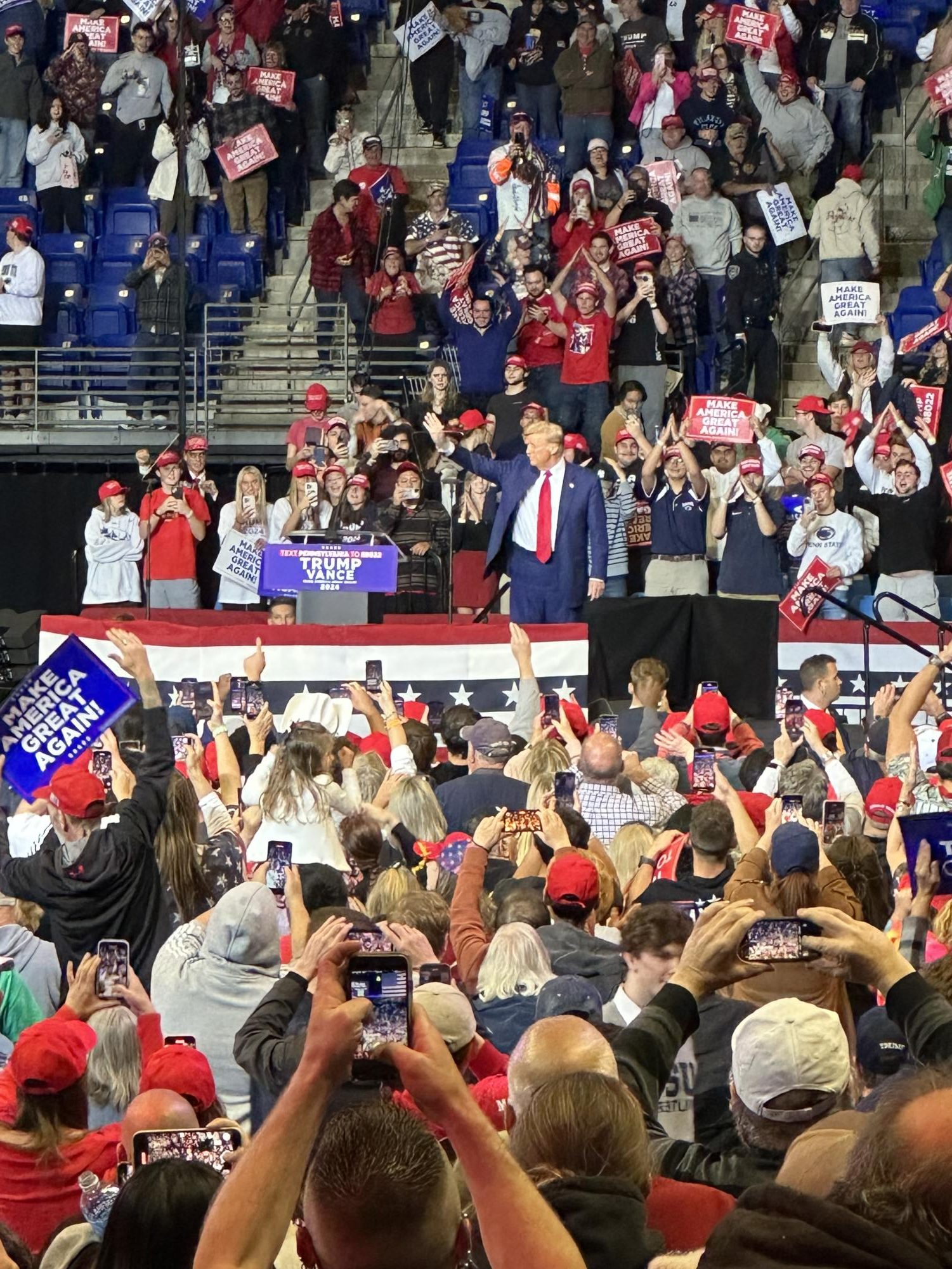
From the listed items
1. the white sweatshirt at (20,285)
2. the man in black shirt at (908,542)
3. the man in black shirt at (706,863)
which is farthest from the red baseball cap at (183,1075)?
the white sweatshirt at (20,285)

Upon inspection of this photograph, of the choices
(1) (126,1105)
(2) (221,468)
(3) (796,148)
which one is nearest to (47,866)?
(1) (126,1105)

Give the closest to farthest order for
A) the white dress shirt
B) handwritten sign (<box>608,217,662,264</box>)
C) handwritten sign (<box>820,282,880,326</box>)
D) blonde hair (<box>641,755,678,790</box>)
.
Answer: blonde hair (<box>641,755,678,790</box>) < the white dress shirt < handwritten sign (<box>820,282,880,326</box>) < handwritten sign (<box>608,217,662,264</box>)

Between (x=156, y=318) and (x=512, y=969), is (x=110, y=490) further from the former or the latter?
(x=512, y=969)

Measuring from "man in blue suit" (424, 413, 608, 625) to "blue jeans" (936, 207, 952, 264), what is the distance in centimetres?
572

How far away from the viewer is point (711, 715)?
11.1 m

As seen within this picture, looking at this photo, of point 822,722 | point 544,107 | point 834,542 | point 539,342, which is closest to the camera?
point 822,722

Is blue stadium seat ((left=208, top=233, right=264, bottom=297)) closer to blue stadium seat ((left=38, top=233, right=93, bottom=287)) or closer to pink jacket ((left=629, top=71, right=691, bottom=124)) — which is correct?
blue stadium seat ((left=38, top=233, right=93, bottom=287))

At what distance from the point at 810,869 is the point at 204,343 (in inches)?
532

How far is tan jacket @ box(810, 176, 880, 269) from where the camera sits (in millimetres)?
17672

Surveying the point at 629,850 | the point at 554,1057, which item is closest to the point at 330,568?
the point at 629,850

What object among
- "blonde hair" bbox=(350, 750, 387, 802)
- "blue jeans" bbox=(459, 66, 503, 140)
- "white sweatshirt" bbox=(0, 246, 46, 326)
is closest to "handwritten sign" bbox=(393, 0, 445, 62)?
"blue jeans" bbox=(459, 66, 503, 140)

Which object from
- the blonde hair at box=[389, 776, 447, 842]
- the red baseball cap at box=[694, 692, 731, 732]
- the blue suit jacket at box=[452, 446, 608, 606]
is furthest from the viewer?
the blue suit jacket at box=[452, 446, 608, 606]

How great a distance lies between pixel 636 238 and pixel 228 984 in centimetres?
1274

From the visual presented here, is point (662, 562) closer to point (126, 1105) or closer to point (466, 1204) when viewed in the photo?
point (126, 1105)
